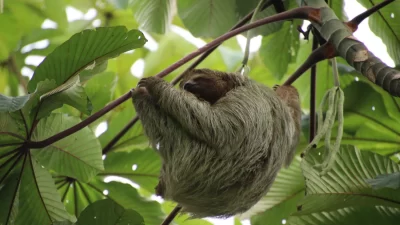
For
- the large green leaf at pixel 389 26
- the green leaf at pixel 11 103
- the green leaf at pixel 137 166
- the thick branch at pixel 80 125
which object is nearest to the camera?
the green leaf at pixel 11 103

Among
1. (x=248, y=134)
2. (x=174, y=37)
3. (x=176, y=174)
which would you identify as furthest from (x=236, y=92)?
(x=174, y=37)

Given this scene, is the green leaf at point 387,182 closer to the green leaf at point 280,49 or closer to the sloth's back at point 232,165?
the sloth's back at point 232,165

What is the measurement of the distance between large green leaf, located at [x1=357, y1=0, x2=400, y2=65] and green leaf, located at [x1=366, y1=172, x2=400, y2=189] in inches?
59.8

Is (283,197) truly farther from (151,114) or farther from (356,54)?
(356,54)

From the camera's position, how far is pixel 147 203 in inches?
153

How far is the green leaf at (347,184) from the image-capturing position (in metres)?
2.70

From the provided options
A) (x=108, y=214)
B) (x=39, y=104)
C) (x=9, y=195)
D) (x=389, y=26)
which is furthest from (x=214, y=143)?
(x=389, y=26)

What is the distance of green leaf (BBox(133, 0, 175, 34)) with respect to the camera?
404cm

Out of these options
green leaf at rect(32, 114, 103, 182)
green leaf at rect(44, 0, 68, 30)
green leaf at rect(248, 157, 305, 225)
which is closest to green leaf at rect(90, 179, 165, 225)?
green leaf at rect(32, 114, 103, 182)

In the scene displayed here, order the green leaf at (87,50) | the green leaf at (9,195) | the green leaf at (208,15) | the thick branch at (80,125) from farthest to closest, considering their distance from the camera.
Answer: the green leaf at (208,15)
the green leaf at (9,195)
the green leaf at (87,50)
the thick branch at (80,125)

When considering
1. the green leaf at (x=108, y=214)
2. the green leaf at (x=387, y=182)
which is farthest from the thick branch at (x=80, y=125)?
the green leaf at (x=387, y=182)

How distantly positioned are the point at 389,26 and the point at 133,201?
1930 mm

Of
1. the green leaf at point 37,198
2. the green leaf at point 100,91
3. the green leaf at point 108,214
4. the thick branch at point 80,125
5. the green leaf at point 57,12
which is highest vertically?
the green leaf at point 57,12

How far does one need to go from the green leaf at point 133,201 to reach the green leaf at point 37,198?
2.17 feet
